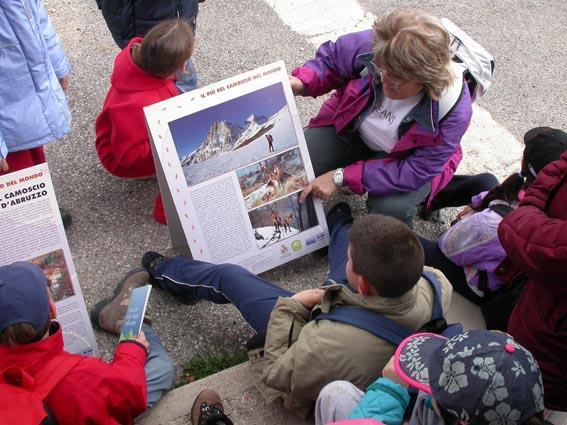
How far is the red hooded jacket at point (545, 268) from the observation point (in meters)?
2.22

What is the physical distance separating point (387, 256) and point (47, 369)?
119 cm

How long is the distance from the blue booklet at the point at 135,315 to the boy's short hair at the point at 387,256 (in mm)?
872

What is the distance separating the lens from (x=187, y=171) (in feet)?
10.0

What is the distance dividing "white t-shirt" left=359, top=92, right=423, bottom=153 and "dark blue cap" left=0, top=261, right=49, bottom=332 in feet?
5.60

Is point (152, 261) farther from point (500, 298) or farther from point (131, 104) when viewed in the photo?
point (500, 298)

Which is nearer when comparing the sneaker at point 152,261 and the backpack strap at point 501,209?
the backpack strap at point 501,209

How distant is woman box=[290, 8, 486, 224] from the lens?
116 inches

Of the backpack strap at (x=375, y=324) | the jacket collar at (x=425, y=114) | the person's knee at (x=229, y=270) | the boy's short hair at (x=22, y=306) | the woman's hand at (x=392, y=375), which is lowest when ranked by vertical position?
the woman's hand at (x=392, y=375)

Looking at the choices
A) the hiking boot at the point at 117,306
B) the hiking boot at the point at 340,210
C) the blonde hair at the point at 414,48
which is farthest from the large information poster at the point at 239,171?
the blonde hair at the point at 414,48

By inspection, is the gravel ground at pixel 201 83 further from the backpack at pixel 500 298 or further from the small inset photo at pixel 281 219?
the backpack at pixel 500 298

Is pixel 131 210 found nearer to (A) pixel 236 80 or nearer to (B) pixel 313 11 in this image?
(A) pixel 236 80

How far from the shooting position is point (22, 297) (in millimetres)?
2264

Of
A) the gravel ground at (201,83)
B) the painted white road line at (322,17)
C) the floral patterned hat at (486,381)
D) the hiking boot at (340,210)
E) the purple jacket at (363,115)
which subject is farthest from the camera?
the painted white road line at (322,17)

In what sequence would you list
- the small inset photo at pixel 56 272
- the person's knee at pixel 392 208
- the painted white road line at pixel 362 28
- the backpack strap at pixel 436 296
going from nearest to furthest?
the backpack strap at pixel 436 296, the small inset photo at pixel 56 272, the person's knee at pixel 392 208, the painted white road line at pixel 362 28
